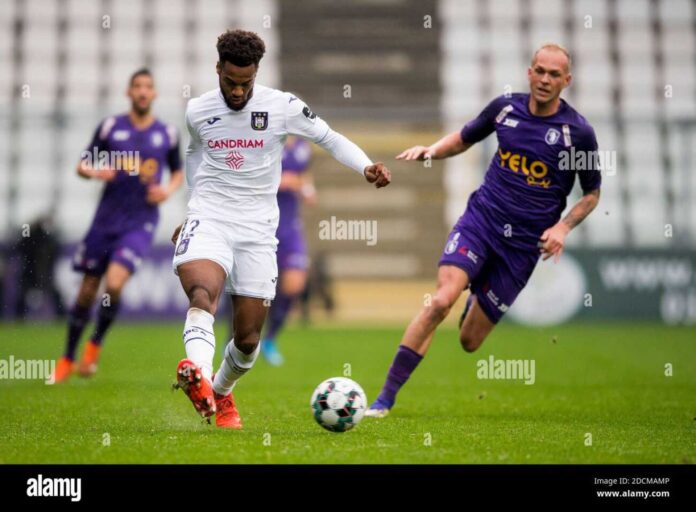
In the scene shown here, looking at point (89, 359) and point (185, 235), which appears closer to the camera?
point (185, 235)

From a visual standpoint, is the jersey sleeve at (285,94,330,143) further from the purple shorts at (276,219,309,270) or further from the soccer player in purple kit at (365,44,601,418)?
the purple shorts at (276,219,309,270)

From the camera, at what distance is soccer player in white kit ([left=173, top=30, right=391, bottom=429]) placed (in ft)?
23.6

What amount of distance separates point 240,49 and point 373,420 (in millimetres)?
2644

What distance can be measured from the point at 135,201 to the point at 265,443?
5343 millimetres

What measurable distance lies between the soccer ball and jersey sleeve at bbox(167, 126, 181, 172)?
4983 mm

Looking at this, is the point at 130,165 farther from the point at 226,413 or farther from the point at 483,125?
the point at 226,413

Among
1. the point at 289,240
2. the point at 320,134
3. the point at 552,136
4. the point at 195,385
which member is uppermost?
the point at 289,240

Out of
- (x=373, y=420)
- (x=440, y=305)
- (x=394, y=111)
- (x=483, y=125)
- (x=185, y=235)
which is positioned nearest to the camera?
(x=185, y=235)

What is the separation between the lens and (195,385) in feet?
20.6

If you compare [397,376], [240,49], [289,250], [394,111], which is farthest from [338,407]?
[394,111]

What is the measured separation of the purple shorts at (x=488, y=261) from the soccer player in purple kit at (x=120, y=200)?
376 cm

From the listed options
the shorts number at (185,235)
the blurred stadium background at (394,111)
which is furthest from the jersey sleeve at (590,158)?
the blurred stadium background at (394,111)
